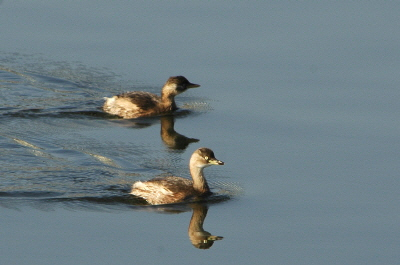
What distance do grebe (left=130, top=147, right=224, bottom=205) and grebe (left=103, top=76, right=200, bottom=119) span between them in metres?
3.87

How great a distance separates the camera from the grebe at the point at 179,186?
A: 40.8 ft

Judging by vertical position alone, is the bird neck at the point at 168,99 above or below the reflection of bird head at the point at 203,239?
above

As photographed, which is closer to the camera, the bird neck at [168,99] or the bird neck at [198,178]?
the bird neck at [198,178]

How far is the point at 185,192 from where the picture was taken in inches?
496

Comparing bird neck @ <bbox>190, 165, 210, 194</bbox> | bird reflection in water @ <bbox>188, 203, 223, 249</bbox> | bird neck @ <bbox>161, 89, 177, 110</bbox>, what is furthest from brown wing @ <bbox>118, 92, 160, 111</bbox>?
bird reflection in water @ <bbox>188, 203, 223, 249</bbox>

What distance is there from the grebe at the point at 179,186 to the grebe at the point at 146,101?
12.7 ft

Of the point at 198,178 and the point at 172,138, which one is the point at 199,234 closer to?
the point at 198,178

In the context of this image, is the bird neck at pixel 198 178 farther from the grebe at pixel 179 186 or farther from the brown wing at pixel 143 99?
the brown wing at pixel 143 99

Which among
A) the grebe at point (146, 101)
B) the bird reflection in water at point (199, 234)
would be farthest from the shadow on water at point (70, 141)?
the bird reflection in water at point (199, 234)

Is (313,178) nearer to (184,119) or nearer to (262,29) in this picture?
(184,119)

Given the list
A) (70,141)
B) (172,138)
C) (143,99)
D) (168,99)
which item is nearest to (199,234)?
(70,141)

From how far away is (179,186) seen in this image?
1261 cm

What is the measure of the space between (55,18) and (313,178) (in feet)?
28.4

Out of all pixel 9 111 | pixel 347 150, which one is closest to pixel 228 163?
pixel 347 150
